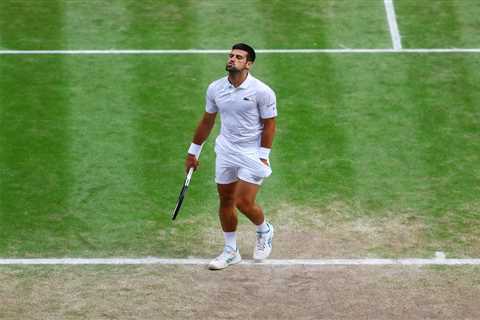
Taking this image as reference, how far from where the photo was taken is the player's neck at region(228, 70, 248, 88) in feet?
42.6

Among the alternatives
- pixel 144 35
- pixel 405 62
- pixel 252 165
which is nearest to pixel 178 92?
pixel 144 35

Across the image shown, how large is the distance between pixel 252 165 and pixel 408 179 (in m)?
3.22

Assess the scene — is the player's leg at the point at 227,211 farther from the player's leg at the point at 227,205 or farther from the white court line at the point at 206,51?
the white court line at the point at 206,51

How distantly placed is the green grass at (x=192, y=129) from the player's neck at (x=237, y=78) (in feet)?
6.96

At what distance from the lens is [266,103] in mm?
13016

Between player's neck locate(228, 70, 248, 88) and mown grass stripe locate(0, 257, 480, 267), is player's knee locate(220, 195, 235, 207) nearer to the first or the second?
mown grass stripe locate(0, 257, 480, 267)

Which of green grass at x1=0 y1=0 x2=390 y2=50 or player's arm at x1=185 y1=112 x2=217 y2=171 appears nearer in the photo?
player's arm at x1=185 y1=112 x2=217 y2=171

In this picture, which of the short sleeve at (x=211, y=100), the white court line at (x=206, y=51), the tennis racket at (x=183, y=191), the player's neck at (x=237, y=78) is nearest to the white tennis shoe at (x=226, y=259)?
the tennis racket at (x=183, y=191)

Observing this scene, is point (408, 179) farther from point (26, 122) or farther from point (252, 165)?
point (26, 122)

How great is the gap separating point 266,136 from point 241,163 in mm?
404

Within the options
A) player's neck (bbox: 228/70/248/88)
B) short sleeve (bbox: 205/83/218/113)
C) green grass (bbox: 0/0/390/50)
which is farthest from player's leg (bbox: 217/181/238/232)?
green grass (bbox: 0/0/390/50)

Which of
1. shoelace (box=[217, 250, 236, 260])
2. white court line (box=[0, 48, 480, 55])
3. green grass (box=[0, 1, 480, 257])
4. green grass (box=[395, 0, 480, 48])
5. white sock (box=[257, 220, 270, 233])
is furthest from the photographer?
green grass (box=[395, 0, 480, 48])

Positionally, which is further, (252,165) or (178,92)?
(178,92)

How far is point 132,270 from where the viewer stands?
13398 mm
